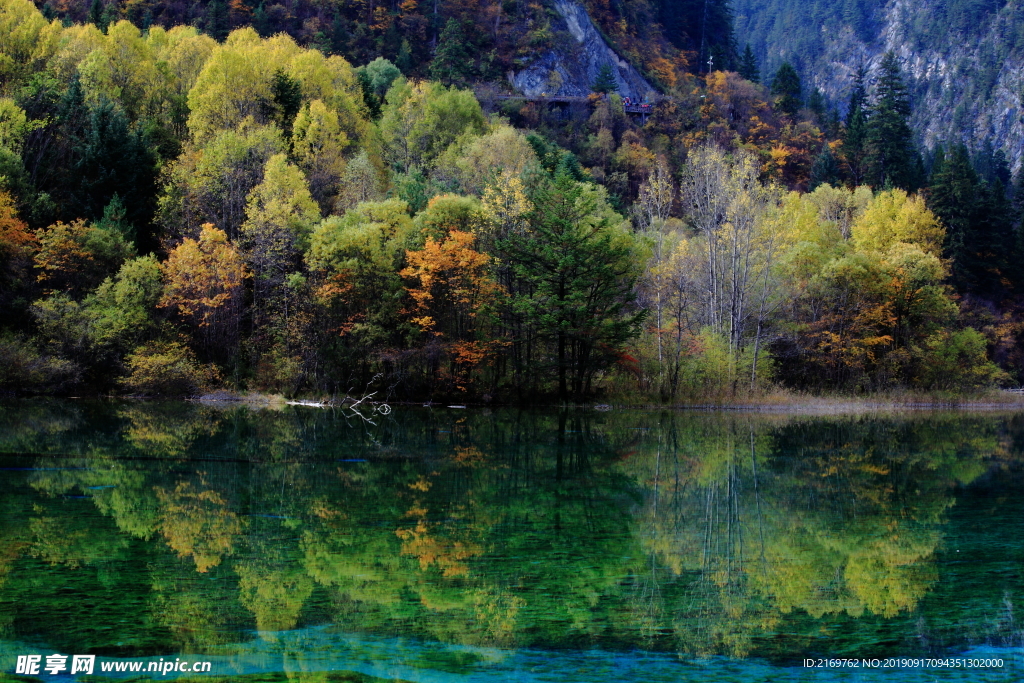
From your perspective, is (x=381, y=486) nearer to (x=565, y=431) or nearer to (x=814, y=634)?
(x=814, y=634)

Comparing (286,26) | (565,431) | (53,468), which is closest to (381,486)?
(53,468)

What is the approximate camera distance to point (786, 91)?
114 meters

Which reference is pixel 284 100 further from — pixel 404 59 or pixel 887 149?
pixel 887 149

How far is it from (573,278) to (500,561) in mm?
29223

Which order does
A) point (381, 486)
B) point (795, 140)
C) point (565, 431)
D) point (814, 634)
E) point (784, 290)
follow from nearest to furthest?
point (814, 634), point (381, 486), point (565, 431), point (784, 290), point (795, 140)

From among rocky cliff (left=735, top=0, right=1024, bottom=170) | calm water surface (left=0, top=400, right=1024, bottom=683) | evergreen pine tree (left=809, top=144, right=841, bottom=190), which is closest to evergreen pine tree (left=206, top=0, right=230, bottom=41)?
evergreen pine tree (left=809, top=144, right=841, bottom=190)

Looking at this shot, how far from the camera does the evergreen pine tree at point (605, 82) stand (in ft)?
339

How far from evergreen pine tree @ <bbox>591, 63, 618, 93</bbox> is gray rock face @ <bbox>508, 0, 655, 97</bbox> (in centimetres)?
126

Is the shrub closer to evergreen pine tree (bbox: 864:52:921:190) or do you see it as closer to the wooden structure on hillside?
the wooden structure on hillside

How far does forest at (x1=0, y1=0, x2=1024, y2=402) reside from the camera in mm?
40531

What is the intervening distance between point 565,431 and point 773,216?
80.2 ft

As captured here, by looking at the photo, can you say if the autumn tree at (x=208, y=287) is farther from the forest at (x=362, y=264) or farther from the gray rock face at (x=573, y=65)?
the gray rock face at (x=573, y=65)

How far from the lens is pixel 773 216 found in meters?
48.8

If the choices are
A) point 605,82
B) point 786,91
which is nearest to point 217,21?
point 605,82
